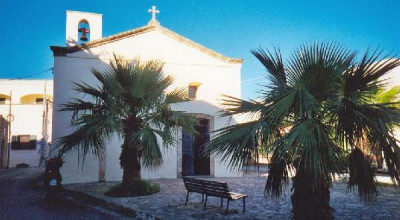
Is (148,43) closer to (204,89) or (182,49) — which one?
(182,49)

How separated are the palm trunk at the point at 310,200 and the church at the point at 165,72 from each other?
8859mm

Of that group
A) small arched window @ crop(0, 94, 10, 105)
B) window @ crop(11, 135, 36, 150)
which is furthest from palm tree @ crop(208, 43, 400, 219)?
small arched window @ crop(0, 94, 10, 105)

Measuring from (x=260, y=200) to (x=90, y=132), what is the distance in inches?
193

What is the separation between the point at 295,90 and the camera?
462cm

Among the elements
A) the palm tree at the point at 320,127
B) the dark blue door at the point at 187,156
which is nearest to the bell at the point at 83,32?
the dark blue door at the point at 187,156

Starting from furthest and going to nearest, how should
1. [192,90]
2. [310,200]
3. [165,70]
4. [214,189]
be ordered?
[192,90] < [165,70] < [214,189] < [310,200]

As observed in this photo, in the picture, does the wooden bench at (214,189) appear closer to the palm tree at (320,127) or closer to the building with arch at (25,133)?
the palm tree at (320,127)

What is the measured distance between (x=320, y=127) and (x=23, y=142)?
29662 mm

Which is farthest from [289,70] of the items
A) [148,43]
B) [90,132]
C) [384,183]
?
[148,43]

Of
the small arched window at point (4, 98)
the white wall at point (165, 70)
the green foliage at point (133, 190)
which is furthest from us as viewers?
the small arched window at point (4, 98)

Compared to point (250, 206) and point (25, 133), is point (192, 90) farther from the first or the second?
point (25, 133)

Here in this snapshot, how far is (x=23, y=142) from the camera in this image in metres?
28.3

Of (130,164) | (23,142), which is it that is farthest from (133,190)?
(23,142)

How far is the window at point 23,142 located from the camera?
27828mm
